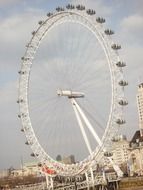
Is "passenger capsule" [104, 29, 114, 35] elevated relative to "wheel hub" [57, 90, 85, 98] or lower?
elevated

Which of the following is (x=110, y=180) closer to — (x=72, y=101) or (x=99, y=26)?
(x=72, y=101)

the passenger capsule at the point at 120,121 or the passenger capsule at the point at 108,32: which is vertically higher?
the passenger capsule at the point at 108,32

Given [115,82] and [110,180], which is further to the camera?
[110,180]

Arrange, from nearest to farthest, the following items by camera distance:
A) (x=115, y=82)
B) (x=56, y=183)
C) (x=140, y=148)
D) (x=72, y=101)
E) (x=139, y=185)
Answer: (x=115, y=82) < (x=72, y=101) < (x=139, y=185) < (x=56, y=183) < (x=140, y=148)

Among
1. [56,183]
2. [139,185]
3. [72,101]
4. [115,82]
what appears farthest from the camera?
[56,183]

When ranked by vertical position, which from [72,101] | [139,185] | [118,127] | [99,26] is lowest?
[139,185]

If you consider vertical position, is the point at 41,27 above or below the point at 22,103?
above

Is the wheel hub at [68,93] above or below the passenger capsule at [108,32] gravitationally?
below

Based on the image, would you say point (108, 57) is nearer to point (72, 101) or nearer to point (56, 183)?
point (72, 101)

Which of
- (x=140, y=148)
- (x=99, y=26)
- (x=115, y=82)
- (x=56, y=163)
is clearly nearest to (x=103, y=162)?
(x=56, y=163)

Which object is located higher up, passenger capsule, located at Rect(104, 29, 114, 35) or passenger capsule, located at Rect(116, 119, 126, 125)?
passenger capsule, located at Rect(104, 29, 114, 35)
